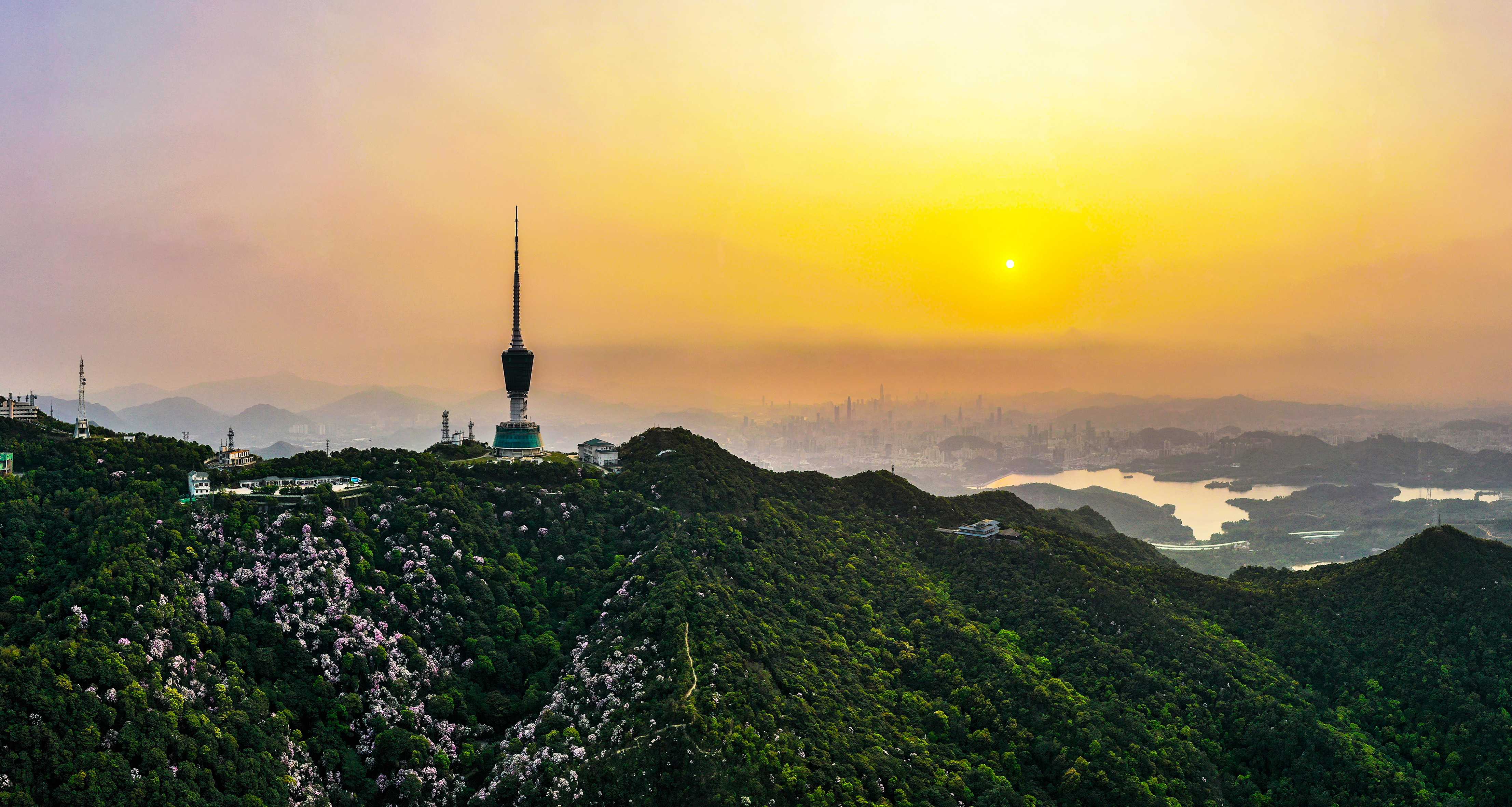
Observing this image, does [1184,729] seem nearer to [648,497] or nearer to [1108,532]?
[648,497]

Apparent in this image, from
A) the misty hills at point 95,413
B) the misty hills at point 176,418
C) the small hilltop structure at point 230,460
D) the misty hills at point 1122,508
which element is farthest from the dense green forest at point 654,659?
the misty hills at point 176,418

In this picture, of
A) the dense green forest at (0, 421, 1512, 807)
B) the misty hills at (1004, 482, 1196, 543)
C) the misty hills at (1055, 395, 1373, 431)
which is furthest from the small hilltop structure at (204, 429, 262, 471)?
the misty hills at (1055, 395, 1373, 431)

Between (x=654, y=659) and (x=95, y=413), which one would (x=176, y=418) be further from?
(x=654, y=659)

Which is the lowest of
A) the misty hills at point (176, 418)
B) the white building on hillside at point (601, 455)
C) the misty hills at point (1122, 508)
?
the misty hills at point (1122, 508)

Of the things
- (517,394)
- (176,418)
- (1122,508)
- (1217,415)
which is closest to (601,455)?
(517,394)

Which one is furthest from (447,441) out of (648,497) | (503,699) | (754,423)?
(754,423)

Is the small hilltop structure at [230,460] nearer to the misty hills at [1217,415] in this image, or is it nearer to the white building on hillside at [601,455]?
the white building on hillside at [601,455]

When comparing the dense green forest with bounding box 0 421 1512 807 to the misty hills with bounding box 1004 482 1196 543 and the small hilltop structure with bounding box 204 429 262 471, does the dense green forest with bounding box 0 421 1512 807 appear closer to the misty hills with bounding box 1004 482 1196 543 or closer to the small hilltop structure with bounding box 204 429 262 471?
the small hilltop structure with bounding box 204 429 262 471

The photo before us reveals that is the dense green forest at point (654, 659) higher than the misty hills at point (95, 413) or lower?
lower
